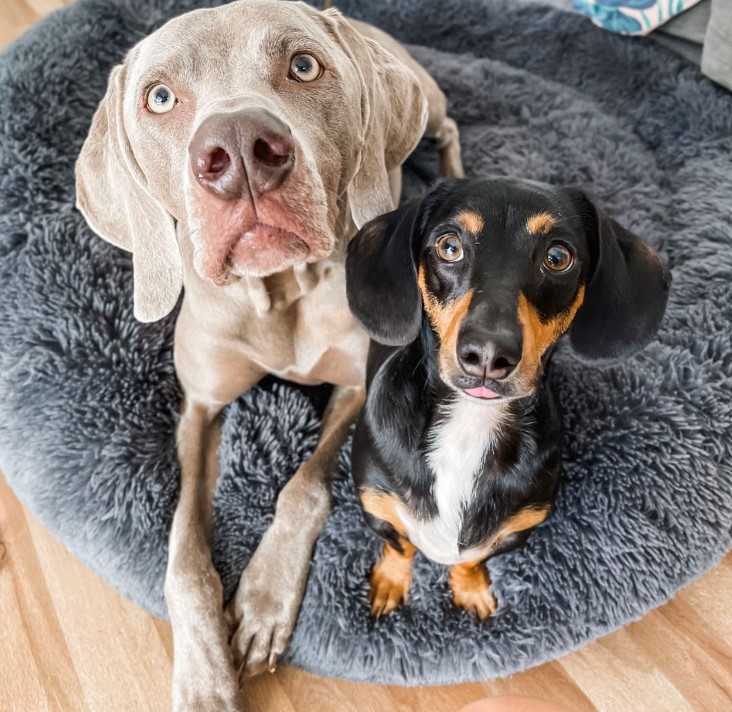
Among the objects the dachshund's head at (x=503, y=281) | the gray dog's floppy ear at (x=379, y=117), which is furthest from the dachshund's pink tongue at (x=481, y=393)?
the gray dog's floppy ear at (x=379, y=117)

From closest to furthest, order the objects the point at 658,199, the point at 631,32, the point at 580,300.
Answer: the point at 580,300, the point at 658,199, the point at 631,32

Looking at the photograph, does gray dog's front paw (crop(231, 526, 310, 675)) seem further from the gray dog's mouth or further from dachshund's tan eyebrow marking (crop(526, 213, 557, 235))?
dachshund's tan eyebrow marking (crop(526, 213, 557, 235))

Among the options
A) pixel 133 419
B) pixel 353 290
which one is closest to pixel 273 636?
pixel 133 419

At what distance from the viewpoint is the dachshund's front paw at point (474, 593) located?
6.05 ft

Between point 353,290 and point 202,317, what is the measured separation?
514mm

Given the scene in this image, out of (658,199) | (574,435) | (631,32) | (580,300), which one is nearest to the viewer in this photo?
(580,300)

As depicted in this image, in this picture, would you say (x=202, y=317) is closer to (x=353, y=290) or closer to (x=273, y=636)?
(x=353, y=290)

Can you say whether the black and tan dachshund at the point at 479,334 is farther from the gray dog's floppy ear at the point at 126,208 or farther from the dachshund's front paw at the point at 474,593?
the gray dog's floppy ear at the point at 126,208

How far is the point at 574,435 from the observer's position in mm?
2010

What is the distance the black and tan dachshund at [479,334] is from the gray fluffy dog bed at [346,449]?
0.24 m

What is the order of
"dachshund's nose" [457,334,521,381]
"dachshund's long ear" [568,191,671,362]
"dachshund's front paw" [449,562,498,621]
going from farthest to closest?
"dachshund's front paw" [449,562,498,621]
"dachshund's long ear" [568,191,671,362]
"dachshund's nose" [457,334,521,381]

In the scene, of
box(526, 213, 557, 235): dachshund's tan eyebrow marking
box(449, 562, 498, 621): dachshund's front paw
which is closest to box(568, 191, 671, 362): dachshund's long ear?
box(526, 213, 557, 235): dachshund's tan eyebrow marking

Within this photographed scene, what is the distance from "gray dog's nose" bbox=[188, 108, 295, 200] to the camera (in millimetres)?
1215

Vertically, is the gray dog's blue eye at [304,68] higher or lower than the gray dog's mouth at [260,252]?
higher
